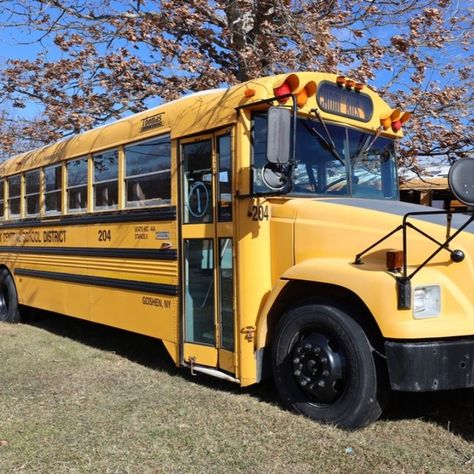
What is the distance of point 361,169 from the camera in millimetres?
4961

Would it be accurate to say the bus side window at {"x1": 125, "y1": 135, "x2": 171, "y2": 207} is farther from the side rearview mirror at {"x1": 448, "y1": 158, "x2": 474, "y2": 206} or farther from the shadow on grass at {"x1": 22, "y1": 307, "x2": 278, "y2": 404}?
the side rearview mirror at {"x1": 448, "y1": 158, "x2": 474, "y2": 206}

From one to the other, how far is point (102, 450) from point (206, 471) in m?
0.74

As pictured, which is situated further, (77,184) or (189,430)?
(77,184)

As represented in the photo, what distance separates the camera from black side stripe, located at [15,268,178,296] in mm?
5270

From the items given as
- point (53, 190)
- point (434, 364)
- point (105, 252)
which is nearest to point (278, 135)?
point (434, 364)

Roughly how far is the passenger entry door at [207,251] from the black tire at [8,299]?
447 centimetres

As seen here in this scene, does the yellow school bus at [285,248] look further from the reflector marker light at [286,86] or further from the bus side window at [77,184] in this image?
the bus side window at [77,184]

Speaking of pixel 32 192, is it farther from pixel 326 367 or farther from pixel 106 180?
pixel 326 367

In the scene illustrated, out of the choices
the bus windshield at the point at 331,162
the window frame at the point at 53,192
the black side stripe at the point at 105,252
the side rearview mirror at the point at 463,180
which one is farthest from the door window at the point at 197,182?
the window frame at the point at 53,192

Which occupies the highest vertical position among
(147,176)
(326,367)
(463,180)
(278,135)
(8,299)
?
(278,135)

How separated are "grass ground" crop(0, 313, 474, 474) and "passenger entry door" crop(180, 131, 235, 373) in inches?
15.9

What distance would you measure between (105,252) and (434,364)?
3.74 m

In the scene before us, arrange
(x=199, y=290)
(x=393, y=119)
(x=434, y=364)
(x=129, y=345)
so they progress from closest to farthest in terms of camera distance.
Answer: (x=434, y=364), (x=199, y=290), (x=393, y=119), (x=129, y=345)

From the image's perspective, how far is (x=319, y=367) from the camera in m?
3.98
